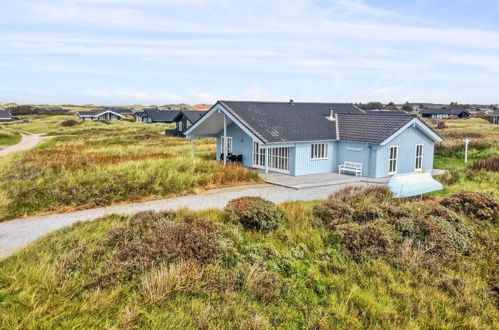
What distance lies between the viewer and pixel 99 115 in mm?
100938

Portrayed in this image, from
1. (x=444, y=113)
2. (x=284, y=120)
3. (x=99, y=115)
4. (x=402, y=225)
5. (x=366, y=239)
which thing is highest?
(x=444, y=113)

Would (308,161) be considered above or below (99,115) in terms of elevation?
below

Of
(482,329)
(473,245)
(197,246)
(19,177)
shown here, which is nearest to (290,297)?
(197,246)

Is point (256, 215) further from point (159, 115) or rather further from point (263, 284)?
point (159, 115)

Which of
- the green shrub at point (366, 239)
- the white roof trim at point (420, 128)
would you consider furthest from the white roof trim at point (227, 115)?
the green shrub at point (366, 239)

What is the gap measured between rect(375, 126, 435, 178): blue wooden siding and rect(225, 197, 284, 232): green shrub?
1108 centimetres

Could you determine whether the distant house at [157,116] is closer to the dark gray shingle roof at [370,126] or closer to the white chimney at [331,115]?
the white chimney at [331,115]

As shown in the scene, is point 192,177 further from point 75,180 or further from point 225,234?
point 225,234

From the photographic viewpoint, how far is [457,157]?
28406 mm

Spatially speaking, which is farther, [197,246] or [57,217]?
[57,217]

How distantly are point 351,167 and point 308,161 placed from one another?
241cm

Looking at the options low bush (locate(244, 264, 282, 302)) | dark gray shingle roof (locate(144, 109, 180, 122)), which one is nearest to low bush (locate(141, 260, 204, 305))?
low bush (locate(244, 264, 282, 302))

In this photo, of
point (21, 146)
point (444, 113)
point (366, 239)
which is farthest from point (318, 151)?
point (444, 113)

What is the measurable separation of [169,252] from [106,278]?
1.42 m
